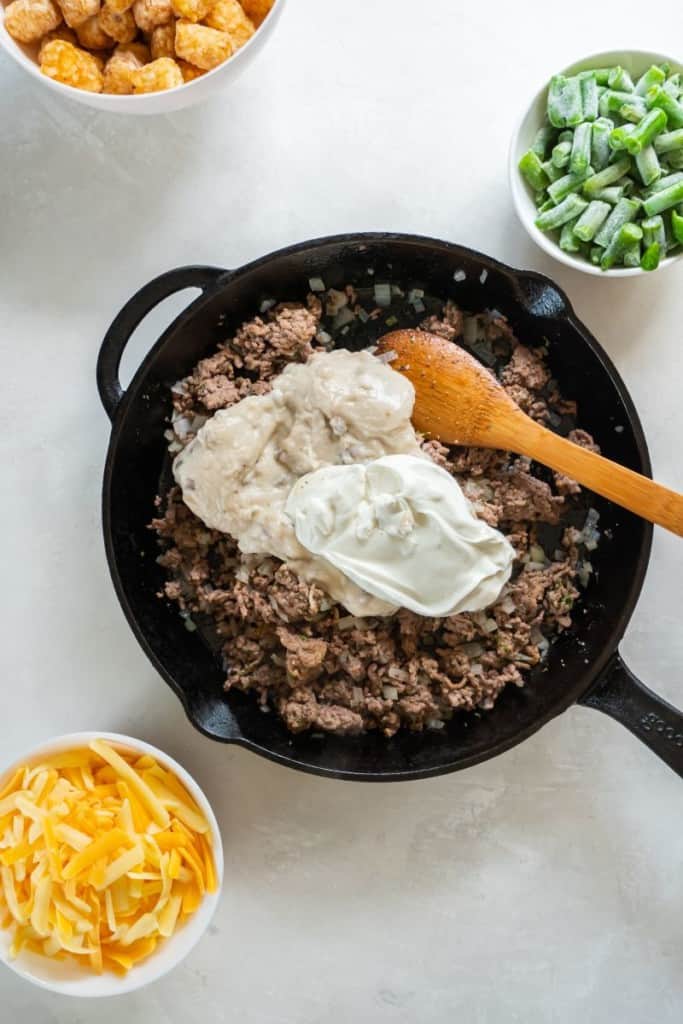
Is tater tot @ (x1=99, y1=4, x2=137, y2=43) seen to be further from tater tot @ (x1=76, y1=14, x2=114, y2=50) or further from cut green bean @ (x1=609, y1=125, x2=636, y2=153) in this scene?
cut green bean @ (x1=609, y1=125, x2=636, y2=153)

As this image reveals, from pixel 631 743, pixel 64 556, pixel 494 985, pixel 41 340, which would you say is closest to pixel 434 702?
pixel 631 743

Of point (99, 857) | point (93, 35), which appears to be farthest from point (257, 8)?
point (99, 857)

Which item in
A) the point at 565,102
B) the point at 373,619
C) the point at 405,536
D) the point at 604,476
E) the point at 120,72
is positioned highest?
the point at 565,102

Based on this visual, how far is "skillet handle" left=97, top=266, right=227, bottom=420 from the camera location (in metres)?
1.79

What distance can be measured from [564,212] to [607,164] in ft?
0.39

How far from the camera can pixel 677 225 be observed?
1.77 m

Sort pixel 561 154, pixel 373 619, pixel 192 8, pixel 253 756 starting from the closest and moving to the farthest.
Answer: pixel 192 8 < pixel 561 154 < pixel 373 619 < pixel 253 756

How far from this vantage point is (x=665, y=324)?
2.02 metres

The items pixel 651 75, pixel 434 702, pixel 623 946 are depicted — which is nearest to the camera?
pixel 651 75

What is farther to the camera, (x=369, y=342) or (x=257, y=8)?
(x=369, y=342)

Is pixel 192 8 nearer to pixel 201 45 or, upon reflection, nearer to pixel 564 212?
pixel 201 45

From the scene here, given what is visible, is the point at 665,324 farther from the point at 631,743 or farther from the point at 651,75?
the point at 631,743

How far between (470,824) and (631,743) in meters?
0.38

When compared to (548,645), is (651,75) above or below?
above
